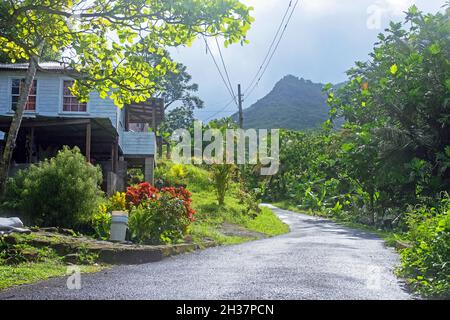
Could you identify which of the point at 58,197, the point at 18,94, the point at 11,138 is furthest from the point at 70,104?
the point at 58,197

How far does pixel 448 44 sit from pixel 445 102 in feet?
6.88

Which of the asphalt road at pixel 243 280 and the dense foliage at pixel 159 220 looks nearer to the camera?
the asphalt road at pixel 243 280

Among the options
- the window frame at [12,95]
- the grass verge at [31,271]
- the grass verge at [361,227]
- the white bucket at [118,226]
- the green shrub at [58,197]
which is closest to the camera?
the grass verge at [31,271]

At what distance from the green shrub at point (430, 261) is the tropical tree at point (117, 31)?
12.6 feet

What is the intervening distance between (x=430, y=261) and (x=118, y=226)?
6612 mm

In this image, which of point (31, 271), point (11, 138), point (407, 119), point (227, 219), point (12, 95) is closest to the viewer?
point (31, 271)

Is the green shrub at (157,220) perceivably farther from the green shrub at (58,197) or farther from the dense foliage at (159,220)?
the green shrub at (58,197)

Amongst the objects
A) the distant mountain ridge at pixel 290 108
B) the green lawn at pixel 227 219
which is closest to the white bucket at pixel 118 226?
the green lawn at pixel 227 219

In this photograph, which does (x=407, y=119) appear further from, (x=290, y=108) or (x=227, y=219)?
(x=290, y=108)

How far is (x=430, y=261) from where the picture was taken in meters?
7.28

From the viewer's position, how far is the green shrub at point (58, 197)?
12258 millimetres

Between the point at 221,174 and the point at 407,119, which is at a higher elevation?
the point at 407,119

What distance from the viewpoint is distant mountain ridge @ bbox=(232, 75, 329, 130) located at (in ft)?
329

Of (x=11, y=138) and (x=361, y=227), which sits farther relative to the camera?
(x=361, y=227)
